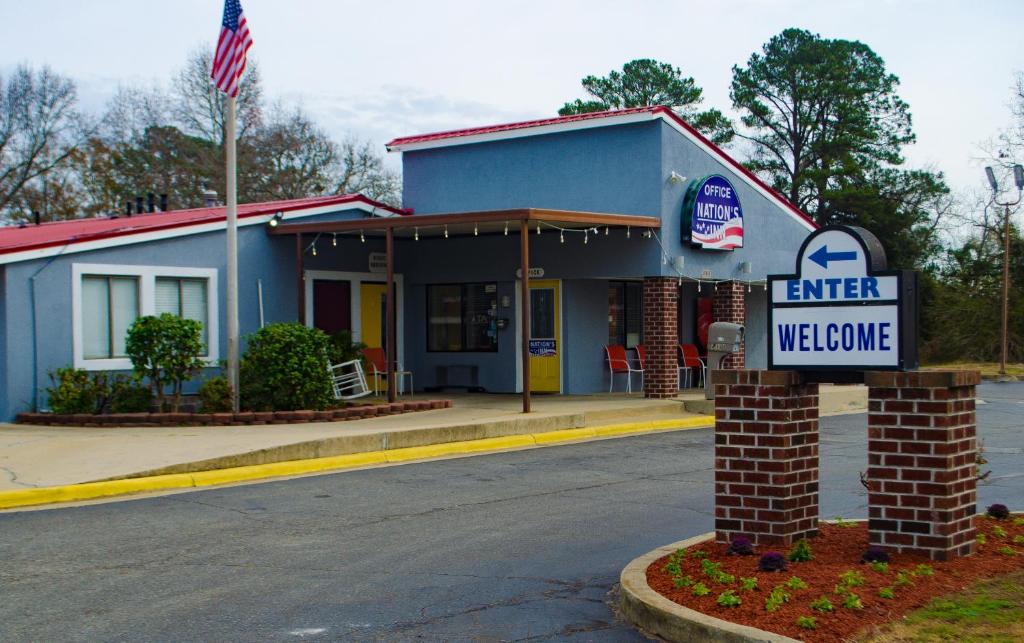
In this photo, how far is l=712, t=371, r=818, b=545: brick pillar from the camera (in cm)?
754

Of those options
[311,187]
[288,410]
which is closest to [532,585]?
[288,410]

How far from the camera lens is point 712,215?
21906 millimetres

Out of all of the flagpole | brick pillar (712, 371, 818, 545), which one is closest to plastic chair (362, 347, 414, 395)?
the flagpole

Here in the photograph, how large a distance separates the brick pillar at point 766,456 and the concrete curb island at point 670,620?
0.92 meters

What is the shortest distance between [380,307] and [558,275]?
372 cm

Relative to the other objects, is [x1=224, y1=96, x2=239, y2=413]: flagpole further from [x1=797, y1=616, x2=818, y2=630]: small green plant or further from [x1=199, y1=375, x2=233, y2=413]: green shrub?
[x1=797, y1=616, x2=818, y2=630]: small green plant

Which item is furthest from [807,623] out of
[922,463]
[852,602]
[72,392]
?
[72,392]

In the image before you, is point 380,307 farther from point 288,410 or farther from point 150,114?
point 150,114

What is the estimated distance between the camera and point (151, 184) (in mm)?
45375

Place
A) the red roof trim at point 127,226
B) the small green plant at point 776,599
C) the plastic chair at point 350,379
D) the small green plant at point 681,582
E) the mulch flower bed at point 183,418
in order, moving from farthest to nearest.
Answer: the plastic chair at point 350,379 < the red roof trim at point 127,226 < the mulch flower bed at point 183,418 < the small green plant at point 681,582 < the small green plant at point 776,599

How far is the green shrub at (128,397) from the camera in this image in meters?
16.8

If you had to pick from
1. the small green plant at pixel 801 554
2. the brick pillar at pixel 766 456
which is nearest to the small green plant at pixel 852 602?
the small green plant at pixel 801 554

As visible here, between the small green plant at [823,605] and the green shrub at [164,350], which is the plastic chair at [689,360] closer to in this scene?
the green shrub at [164,350]

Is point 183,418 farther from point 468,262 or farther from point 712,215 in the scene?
point 712,215
